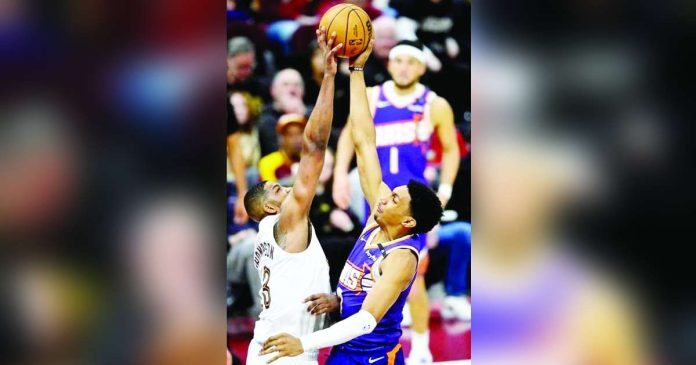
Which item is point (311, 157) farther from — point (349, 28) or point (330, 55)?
point (349, 28)

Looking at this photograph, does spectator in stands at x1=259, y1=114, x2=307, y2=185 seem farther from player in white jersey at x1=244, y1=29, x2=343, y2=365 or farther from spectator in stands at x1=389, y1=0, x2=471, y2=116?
spectator in stands at x1=389, y1=0, x2=471, y2=116

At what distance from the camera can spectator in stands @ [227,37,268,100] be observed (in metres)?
5.08

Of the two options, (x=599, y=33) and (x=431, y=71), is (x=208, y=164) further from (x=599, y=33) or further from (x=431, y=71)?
(x=599, y=33)

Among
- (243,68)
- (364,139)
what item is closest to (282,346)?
(364,139)

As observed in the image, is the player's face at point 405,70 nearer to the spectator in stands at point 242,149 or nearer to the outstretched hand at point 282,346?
the spectator in stands at point 242,149

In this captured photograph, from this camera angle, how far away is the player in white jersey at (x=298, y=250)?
4758 mm

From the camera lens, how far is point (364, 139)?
512cm

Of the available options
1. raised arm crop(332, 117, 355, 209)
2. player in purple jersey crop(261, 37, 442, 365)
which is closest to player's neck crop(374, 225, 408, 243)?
player in purple jersey crop(261, 37, 442, 365)

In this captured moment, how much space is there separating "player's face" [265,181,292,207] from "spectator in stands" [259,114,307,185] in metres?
0.13

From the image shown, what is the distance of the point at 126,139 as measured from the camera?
4645 mm

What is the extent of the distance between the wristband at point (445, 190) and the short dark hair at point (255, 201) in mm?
1064

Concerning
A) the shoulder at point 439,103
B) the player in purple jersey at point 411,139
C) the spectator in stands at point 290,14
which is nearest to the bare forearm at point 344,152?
the player in purple jersey at point 411,139

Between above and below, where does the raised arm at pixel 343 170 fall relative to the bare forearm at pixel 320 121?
below

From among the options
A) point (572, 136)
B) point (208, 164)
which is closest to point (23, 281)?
point (208, 164)
